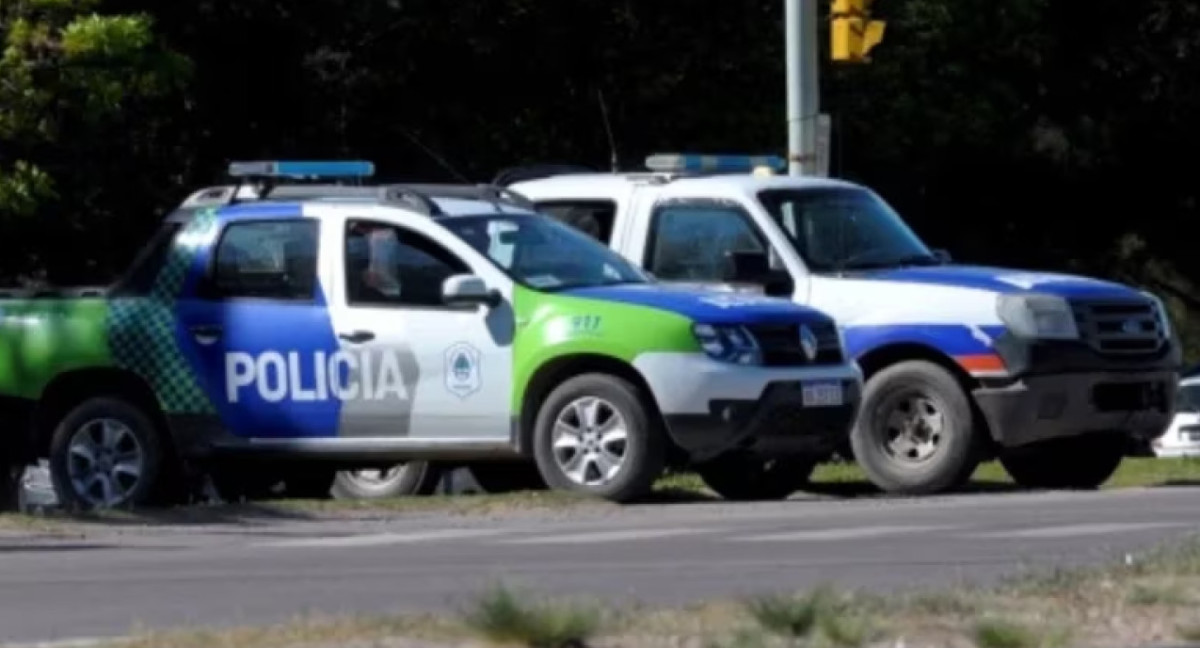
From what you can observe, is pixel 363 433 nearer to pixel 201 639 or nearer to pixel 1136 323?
pixel 1136 323

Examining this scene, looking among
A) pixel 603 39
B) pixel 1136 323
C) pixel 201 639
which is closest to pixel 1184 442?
pixel 603 39

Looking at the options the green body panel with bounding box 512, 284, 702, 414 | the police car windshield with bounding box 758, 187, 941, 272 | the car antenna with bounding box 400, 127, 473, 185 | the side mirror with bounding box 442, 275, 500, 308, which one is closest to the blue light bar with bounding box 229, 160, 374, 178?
the side mirror with bounding box 442, 275, 500, 308

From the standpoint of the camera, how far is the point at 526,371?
1800cm

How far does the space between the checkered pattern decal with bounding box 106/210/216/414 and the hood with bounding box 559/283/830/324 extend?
7.91ft

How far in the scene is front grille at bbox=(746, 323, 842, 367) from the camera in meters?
17.8

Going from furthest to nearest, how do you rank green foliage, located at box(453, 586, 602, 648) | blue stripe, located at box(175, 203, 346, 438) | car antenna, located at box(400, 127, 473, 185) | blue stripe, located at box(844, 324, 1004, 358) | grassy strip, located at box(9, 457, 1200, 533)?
car antenna, located at box(400, 127, 473, 185) → blue stripe, located at box(844, 324, 1004, 358) → blue stripe, located at box(175, 203, 346, 438) → grassy strip, located at box(9, 457, 1200, 533) → green foliage, located at box(453, 586, 602, 648)

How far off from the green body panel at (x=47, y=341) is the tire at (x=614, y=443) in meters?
2.79

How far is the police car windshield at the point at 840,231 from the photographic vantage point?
1948 cm

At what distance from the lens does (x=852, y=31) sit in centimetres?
2264

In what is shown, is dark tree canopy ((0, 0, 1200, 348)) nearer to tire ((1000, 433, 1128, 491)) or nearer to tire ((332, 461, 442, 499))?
tire ((332, 461, 442, 499))

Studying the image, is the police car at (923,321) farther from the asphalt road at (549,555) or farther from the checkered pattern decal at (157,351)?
the checkered pattern decal at (157,351)

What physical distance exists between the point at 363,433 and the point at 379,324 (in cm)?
67

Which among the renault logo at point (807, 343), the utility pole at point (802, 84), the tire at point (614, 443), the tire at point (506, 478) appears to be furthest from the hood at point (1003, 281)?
the utility pole at point (802, 84)

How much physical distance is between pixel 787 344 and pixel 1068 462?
122 inches
